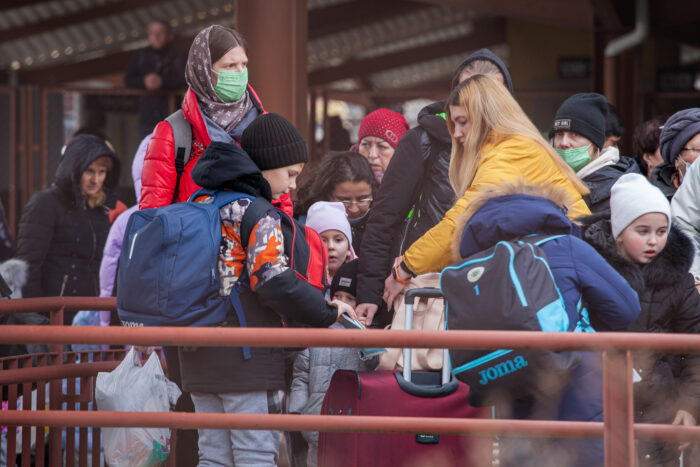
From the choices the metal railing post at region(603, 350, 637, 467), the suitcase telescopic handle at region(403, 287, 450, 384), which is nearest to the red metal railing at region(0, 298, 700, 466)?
the metal railing post at region(603, 350, 637, 467)

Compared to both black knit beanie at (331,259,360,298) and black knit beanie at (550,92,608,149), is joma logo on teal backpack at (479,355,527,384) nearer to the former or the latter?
black knit beanie at (331,259,360,298)

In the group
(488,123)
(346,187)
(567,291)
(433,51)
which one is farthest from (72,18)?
(567,291)

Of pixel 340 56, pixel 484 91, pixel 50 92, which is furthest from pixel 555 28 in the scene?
pixel 484 91

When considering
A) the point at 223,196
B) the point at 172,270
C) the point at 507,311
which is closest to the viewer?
the point at 507,311

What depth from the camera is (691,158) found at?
4.88m

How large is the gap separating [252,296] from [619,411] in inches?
53.2

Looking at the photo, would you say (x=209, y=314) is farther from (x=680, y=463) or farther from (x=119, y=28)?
(x=119, y=28)

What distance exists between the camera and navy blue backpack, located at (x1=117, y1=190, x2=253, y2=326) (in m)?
3.32

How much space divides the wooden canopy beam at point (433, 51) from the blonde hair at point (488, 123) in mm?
15835

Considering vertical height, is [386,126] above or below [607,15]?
below

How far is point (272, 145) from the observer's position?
3.63m

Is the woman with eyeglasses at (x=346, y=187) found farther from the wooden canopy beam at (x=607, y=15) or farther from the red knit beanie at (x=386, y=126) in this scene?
the wooden canopy beam at (x=607, y=15)

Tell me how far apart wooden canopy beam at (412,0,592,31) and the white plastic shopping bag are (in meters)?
8.50

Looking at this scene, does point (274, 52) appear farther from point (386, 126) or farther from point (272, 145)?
point (272, 145)
